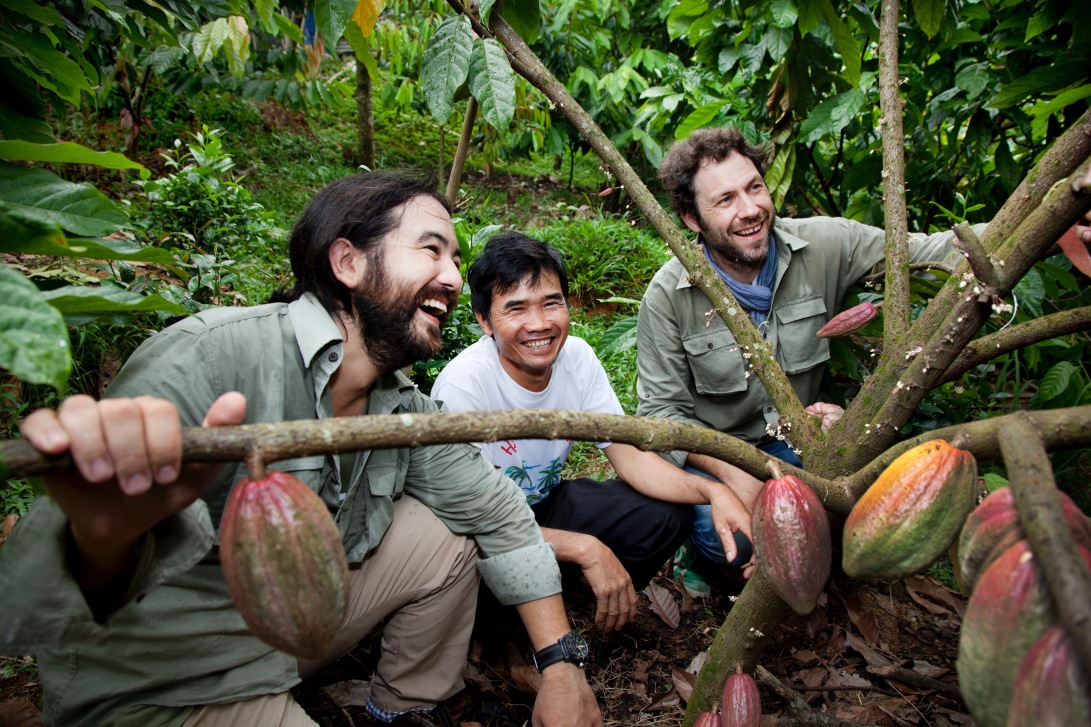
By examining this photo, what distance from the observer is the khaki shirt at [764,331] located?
2.36 m

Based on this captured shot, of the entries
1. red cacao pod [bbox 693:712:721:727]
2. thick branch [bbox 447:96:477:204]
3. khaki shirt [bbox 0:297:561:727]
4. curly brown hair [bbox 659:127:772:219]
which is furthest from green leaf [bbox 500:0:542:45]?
red cacao pod [bbox 693:712:721:727]

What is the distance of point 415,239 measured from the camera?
1860 mm

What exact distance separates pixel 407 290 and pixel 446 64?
67cm

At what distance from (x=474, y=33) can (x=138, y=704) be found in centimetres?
143

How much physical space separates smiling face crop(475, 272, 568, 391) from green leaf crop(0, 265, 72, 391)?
62.1 inches

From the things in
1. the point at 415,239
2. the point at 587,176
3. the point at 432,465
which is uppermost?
the point at 587,176

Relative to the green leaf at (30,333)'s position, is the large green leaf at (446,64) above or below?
above

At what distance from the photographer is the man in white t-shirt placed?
7.07 ft

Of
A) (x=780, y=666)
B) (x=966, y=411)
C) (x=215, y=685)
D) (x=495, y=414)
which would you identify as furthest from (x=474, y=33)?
(x=966, y=411)

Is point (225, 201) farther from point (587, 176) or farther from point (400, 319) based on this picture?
point (587, 176)

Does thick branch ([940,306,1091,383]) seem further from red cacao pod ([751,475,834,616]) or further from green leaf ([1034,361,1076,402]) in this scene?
green leaf ([1034,361,1076,402])

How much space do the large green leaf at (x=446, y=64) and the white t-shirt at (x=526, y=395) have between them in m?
1.04

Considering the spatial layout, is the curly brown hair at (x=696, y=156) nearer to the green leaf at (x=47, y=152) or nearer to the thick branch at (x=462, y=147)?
the thick branch at (x=462, y=147)

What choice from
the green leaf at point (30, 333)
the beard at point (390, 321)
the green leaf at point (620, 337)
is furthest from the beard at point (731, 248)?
the green leaf at point (30, 333)
